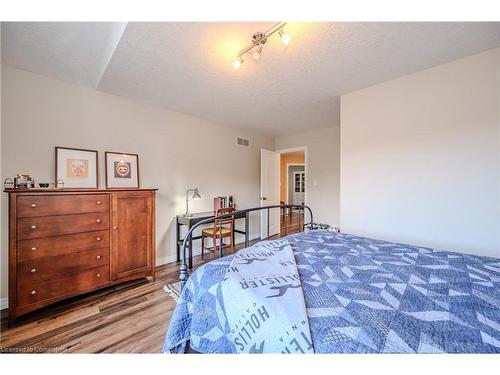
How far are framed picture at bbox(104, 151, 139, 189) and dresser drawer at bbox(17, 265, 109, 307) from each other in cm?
101

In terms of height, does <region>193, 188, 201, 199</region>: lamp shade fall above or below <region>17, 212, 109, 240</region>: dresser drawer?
above

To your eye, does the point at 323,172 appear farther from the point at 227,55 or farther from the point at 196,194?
the point at 227,55

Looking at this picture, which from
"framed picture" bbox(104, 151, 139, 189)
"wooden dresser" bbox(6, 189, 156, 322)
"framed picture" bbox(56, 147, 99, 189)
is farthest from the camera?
"framed picture" bbox(104, 151, 139, 189)

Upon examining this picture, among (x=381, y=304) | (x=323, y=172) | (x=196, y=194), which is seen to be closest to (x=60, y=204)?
(x=196, y=194)

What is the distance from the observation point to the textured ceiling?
4.94 feet

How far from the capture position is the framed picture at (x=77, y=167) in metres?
2.21

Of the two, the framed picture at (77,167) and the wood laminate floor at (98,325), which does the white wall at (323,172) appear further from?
the framed picture at (77,167)

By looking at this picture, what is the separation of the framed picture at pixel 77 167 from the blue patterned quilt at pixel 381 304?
207 cm

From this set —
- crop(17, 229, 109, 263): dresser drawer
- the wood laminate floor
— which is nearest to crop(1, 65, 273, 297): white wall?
crop(17, 229, 109, 263): dresser drawer

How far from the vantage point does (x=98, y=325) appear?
66.2 inches

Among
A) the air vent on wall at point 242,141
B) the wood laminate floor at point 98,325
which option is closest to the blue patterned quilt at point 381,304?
the wood laminate floor at point 98,325

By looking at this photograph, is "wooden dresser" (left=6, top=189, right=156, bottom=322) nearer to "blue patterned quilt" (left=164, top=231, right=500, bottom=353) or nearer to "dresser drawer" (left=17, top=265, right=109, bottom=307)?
"dresser drawer" (left=17, top=265, right=109, bottom=307)

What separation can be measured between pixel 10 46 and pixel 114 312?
8.07 feet
